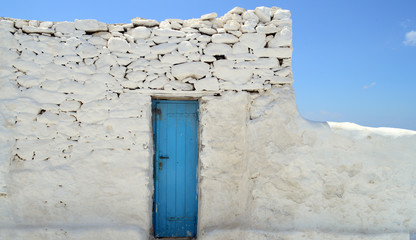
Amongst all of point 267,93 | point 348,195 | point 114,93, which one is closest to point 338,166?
point 348,195

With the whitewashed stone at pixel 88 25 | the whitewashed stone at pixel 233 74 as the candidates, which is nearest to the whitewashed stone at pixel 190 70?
the whitewashed stone at pixel 233 74

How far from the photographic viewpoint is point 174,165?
3.44 metres

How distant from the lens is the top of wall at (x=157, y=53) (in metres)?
3.20

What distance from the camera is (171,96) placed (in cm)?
A: 329

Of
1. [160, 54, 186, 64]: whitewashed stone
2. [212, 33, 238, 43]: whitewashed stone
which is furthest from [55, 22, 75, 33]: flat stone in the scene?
[212, 33, 238, 43]: whitewashed stone

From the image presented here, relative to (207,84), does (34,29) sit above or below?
above

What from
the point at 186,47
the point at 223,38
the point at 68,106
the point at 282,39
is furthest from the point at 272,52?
the point at 68,106

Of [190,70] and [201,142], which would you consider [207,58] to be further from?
[201,142]

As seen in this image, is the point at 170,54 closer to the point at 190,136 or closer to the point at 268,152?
the point at 190,136

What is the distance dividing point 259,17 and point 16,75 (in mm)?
2818

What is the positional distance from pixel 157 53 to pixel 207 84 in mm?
666

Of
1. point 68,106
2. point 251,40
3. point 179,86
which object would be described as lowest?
point 68,106

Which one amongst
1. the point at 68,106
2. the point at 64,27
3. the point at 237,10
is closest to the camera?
the point at 68,106

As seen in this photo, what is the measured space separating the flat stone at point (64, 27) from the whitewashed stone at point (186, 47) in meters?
1.24
